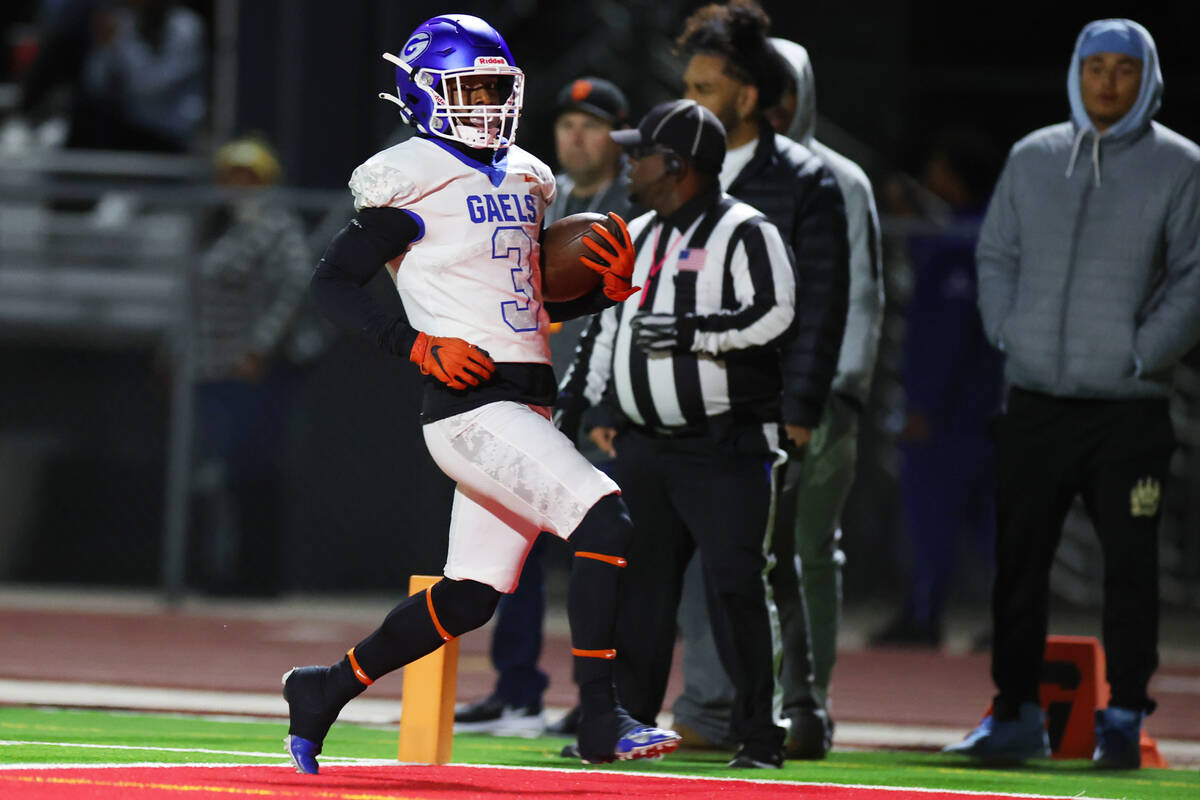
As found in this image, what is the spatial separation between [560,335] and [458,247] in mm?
2231

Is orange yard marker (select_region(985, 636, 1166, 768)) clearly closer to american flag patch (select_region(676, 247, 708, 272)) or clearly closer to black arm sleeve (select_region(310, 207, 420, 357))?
american flag patch (select_region(676, 247, 708, 272))

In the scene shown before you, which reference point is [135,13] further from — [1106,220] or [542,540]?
[1106,220]

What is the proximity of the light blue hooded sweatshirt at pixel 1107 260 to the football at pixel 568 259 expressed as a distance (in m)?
1.97

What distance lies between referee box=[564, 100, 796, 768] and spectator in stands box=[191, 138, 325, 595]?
225 inches

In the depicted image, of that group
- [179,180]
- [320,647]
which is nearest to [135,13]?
[179,180]

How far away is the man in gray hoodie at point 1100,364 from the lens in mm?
6852

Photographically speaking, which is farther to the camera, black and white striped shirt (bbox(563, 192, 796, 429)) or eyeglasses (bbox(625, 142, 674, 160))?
eyeglasses (bbox(625, 142, 674, 160))

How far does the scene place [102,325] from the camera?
1335 cm

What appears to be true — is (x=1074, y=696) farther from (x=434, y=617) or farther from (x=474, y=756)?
(x=434, y=617)

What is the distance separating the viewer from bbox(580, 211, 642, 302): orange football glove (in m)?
5.54

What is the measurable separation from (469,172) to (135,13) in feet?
33.1

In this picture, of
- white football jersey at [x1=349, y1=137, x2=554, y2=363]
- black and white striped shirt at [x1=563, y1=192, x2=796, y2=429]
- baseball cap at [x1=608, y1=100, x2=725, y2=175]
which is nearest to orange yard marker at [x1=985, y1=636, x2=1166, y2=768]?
black and white striped shirt at [x1=563, y1=192, x2=796, y2=429]

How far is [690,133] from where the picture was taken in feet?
21.0

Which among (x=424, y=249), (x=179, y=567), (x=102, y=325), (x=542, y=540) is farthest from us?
(x=102, y=325)
